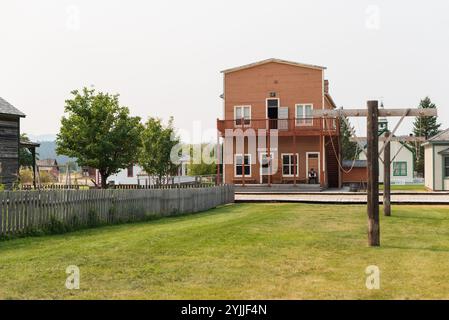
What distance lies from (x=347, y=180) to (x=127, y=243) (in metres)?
36.4

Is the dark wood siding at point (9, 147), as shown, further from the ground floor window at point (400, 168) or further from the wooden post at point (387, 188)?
the ground floor window at point (400, 168)

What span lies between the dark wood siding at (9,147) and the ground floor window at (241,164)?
15.8 m

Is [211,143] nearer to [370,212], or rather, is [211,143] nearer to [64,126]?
[64,126]

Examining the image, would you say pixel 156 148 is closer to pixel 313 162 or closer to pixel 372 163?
pixel 313 162

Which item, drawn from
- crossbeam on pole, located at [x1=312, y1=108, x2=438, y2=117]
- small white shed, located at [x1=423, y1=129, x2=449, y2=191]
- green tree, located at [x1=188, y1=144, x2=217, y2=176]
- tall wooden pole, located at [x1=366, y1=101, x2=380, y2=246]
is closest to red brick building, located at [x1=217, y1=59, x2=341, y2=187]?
small white shed, located at [x1=423, y1=129, x2=449, y2=191]

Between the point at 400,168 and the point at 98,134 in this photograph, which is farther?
the point at 400,168

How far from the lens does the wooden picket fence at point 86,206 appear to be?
1331 centimetres

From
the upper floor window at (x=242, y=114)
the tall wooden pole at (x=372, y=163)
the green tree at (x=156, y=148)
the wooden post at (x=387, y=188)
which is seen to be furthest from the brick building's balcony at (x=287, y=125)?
the tall wooden pole at (x=372, y=163)

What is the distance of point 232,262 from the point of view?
9367 mm

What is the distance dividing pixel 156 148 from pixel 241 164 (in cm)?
2090

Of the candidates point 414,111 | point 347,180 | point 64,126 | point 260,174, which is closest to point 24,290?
point 414,111

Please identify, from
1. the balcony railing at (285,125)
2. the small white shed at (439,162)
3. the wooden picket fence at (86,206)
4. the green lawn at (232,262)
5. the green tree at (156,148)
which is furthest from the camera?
the green tree at (156,148)

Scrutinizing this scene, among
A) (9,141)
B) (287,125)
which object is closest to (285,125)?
(287,125)

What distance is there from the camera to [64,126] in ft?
134
